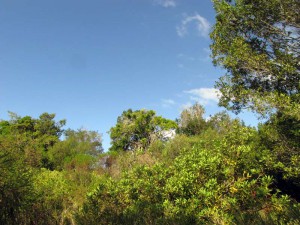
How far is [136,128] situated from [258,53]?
3930 cm

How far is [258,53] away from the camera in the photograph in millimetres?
11039

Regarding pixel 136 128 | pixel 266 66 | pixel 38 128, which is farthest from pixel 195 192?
pixel 38 128

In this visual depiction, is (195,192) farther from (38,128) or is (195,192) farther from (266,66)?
(38,128)

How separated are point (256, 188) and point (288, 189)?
7438 millimetres

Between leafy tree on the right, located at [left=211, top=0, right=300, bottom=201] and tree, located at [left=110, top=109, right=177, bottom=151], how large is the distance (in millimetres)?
Result: 37428

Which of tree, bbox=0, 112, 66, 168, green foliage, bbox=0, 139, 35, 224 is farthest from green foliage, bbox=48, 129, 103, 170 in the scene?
green foliage, bbox=0, 139, 35, 224

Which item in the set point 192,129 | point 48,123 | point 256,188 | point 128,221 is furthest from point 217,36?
point 48,123

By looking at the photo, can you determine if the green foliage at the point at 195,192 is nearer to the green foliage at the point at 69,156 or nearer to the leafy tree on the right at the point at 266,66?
the leafy tree on the right at the point at 266,66

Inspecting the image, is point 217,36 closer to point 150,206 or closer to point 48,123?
point 150,206

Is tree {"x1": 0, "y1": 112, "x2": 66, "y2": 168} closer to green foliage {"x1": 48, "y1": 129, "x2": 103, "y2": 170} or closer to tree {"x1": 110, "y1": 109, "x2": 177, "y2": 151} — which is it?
green foliage {"x1": 48, "y1": 129, "x2": 103, "y2": 170}

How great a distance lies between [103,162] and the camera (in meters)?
44.3

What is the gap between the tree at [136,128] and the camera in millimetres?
49656

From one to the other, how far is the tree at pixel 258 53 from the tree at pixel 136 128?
1473 inches

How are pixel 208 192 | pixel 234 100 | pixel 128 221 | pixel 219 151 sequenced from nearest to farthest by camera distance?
pixel 128 221 < pixel 208 192 < pixel 219 151 < pixel 234 100
